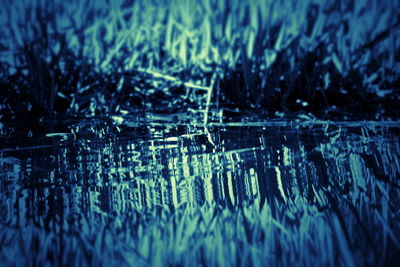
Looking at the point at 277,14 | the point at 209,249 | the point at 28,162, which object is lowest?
the point at 209,249

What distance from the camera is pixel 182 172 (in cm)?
45

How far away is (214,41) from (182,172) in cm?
18

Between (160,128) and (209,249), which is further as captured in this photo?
(160,128)

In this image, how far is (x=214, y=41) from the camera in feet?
1.25

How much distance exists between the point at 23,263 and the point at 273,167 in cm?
33

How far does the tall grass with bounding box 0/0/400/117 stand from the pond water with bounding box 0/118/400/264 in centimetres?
8

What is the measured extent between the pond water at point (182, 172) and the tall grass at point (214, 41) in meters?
0.08

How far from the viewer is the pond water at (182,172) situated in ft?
1.28

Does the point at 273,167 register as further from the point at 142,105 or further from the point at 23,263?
the point at 23,263

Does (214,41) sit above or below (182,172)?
above

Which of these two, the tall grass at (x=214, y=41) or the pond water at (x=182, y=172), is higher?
the tall grass at (x=214, y=41)

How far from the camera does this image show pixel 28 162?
0.45 metres

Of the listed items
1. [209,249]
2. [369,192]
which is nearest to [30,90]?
[209,249]

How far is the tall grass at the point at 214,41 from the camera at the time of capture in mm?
354
